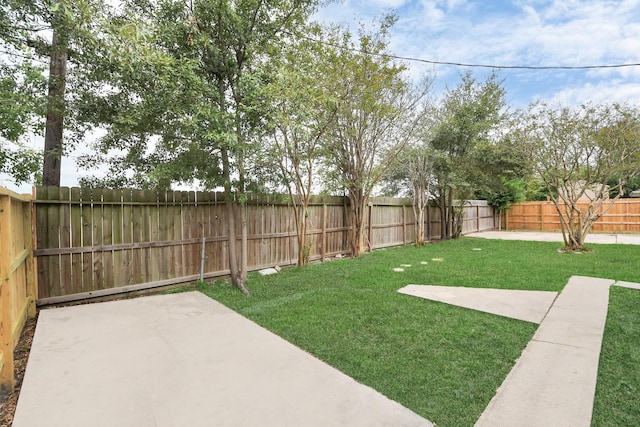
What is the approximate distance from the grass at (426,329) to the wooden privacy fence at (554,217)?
10492 mm

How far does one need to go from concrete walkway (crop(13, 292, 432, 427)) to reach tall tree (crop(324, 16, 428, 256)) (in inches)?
180

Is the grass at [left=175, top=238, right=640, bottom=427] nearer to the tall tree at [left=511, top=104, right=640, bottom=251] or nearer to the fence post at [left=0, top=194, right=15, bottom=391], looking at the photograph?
the fence post at [left=0, top=194, right=15, bottom=391]

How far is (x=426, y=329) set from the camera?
2926mm

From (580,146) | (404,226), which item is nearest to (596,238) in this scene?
(580,146)

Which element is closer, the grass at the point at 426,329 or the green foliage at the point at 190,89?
the grass at the point at 426,329

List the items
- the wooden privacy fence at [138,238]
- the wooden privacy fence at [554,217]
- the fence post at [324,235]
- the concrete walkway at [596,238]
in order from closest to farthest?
the wooden privacy fence at [138,238] < the fence post at [324,235] < the concrete walkway at [596,238] < the wooden privacy fence at [554,217]

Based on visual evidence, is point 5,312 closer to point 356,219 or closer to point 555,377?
point 555,377

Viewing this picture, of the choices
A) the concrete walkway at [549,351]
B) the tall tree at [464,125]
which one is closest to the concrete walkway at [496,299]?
the concrete walkway at [549,351]

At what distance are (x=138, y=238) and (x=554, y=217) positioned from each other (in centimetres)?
1743

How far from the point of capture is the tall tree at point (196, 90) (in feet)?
12.5

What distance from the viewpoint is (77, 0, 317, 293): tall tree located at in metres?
3.82

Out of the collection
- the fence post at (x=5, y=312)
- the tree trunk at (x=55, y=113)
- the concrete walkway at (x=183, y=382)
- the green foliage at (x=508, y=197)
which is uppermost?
the tree trunk at (x=55, y=113)

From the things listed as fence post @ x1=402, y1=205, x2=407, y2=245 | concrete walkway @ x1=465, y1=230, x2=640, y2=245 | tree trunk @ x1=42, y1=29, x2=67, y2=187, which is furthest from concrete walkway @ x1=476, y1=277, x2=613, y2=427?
concrete walkway @ x1=465, y1=230, x2=640, y2=245

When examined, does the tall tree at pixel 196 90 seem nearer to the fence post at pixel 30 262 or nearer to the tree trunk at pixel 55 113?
the tree trunk at pixel 55 113
